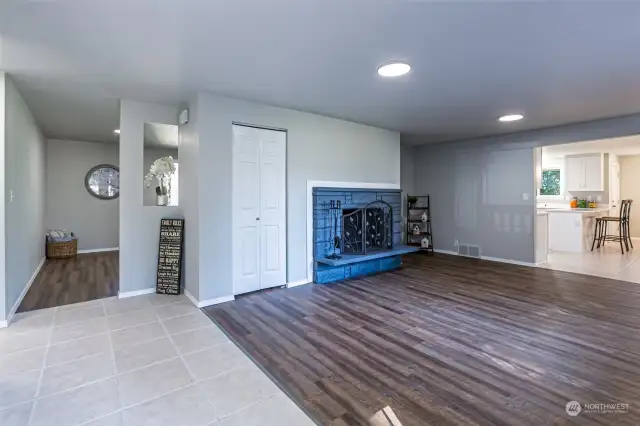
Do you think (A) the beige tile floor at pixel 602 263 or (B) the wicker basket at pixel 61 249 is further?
(B) the wicker basket at pixel 61 249

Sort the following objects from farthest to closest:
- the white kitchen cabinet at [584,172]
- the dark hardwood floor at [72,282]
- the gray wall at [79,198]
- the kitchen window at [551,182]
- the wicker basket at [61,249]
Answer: the kitchen window at [551,182] → the white kitchen cabinet at [584,172] → the gray wall at [79,198] → the wicker basket at [61,249] → the dark hardwood floor at [72,282]

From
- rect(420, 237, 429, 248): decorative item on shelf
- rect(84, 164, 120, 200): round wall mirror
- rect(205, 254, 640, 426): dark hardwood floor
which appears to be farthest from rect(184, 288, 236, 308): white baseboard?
rect(84, 164, 120, 200): round wall mirror

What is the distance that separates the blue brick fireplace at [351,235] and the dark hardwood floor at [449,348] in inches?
13.3

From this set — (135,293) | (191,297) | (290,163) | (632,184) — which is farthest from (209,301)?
(632,184)

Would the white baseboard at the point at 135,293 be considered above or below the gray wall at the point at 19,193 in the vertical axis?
below

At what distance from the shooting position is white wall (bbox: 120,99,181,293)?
147 inches

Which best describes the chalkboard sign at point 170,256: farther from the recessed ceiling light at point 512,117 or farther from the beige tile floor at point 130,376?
the recessed ceiling light at point 512,117

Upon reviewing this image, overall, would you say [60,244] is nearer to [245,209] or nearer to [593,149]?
[245,209]

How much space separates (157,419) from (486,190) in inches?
237

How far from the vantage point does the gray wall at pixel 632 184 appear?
26.5ft

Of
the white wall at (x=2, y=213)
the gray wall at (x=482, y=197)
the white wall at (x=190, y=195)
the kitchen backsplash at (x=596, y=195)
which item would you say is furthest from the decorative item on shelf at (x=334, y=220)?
the kitchen backsplash at (x=596, y=195)

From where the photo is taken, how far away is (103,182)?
6.97 metres

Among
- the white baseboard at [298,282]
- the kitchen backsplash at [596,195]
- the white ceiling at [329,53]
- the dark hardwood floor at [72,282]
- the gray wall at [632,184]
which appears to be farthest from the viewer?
the gray wall at [632,184]

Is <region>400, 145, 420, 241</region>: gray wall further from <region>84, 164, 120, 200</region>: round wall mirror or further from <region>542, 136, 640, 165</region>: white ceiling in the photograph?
<region>84, 164, 120, 200</region>: round wall mirror
